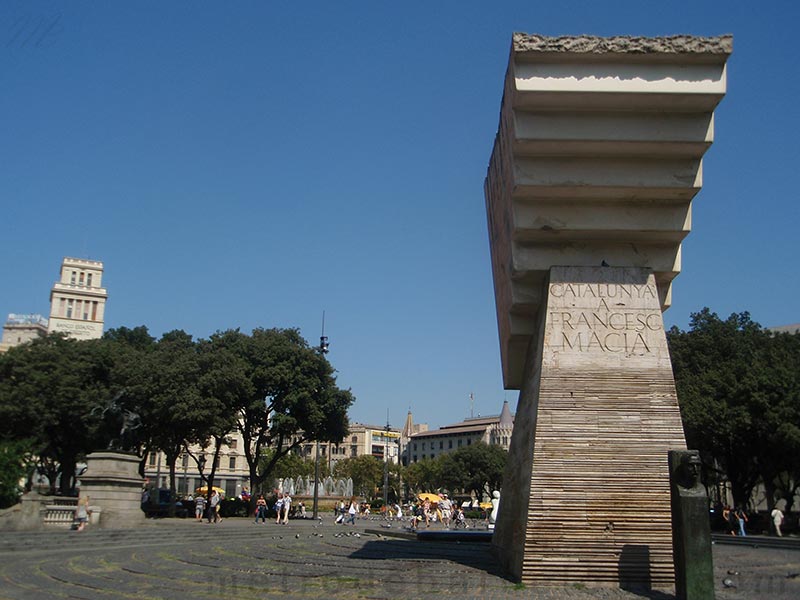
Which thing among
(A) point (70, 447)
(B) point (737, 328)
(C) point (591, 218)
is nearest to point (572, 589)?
(C) point (591, 218)

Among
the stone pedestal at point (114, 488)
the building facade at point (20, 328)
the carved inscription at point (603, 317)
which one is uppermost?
the building facade at point (20, 328)

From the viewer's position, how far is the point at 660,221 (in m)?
15.0

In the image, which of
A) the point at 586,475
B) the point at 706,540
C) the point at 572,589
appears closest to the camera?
the point at 706,540

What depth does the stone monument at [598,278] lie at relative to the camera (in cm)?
1265

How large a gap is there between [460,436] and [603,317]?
11553cm

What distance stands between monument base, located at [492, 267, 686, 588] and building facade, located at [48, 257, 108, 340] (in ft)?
335

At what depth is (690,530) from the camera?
10.3 meters

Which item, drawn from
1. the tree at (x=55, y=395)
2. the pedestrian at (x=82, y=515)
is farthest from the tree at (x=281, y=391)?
the pedestrian at (x=82, y=515)

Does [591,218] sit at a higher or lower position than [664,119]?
lower

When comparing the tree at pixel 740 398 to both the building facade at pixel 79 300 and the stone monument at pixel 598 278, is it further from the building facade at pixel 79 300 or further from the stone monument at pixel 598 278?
the building facade at pixel 79 300

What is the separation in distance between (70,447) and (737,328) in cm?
3852

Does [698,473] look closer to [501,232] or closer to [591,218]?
[591,218]

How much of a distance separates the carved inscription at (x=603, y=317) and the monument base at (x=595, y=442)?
0.07 ft

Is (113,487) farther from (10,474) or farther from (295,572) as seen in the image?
(295,572)
